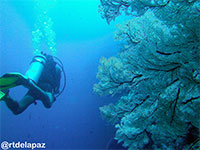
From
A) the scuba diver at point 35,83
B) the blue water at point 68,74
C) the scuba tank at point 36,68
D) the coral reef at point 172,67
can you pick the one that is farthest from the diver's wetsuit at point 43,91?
the blue water at point 68,74

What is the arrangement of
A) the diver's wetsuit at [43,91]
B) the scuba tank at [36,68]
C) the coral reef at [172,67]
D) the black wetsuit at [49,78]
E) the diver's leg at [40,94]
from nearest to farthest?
1. the coral reef at [172,67]
2. the diver's wetsuit at [43,91]
3. the diver's leg at [40,94]
4. the scuba tank at [36,68]
5. the black wetsuit at [49,78]

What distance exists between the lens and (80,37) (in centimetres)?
1091

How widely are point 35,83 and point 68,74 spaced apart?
661 centimetres

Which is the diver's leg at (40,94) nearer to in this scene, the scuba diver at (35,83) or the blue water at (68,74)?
the scuba diver at (35,83)

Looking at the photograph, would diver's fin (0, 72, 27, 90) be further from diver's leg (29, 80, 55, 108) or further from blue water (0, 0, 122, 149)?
blue water (0, 0, 122, 149)

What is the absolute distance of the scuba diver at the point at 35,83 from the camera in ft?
10.0

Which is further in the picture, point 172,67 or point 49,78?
point 49,78

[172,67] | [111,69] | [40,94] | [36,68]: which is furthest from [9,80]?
[172,67]

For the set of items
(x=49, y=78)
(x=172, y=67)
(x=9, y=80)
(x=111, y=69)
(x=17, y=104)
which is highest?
(x=49, y=78)

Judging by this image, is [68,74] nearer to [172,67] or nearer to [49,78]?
[49,78]

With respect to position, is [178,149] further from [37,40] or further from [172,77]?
[37,40]

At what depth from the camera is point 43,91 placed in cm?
364

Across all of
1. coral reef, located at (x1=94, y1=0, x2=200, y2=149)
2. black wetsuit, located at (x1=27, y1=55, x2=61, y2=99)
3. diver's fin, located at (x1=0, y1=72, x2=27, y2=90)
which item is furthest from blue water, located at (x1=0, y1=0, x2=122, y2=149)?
coral reef, located at (x1=94, y1=0, x2=200, y2=149)

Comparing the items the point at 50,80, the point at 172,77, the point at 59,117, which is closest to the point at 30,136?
the point at 59,117
